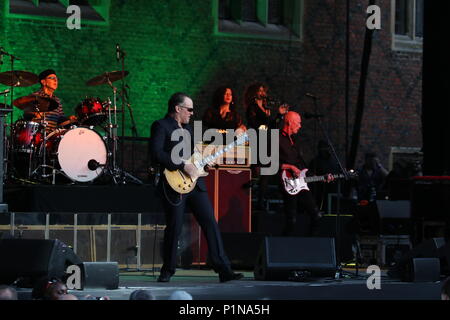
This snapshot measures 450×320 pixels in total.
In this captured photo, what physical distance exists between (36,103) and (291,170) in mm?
4025

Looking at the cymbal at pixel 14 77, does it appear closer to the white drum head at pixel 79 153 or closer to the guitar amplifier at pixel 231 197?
the white drum head at pixel 79 153

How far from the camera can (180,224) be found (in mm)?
10023

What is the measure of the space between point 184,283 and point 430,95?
527cm

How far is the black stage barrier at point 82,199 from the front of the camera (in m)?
12.2

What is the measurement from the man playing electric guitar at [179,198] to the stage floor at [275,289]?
24 centimetres

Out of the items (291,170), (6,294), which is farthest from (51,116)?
(6,294)

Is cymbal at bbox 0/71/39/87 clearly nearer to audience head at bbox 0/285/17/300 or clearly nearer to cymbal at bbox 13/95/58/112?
cymbal at bbox 13/95/58/112

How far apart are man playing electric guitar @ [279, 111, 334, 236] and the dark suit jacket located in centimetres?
218

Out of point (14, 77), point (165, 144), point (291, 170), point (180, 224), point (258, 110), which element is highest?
point (14, 77)

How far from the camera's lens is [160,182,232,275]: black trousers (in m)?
9.95

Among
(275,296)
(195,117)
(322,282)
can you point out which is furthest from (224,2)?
(275,296)

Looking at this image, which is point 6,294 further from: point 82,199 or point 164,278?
point 82,199

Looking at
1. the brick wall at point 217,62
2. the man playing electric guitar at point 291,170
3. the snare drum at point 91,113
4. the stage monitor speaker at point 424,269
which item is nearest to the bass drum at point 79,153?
the snare drum at point 91,113
